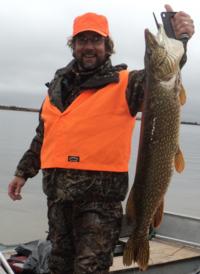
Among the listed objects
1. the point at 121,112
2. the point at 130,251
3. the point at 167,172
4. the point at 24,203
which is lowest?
the point at 24,203

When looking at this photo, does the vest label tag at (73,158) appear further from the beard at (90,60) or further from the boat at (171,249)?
the boat at (171,249)

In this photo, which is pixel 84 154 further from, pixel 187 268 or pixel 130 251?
pixel 187 268

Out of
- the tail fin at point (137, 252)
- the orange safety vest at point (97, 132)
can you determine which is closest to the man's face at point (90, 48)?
the orange safety vest at point (97, 132)

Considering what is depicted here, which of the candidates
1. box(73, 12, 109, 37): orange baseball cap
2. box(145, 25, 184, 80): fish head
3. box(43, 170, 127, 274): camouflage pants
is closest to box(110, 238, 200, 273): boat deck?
box(43, 170, 127, 274): camouflage pants

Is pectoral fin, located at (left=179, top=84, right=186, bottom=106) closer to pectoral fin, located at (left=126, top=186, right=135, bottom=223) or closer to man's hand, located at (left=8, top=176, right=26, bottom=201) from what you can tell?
pectoral fin, located at (left=126, top=186, right=135, bottom=223)

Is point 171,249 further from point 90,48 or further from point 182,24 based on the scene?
point 182,24

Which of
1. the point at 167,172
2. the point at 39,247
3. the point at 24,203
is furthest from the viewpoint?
the point at 24,203

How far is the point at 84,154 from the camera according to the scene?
14.9ft

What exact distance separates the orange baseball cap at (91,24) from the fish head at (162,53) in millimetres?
910

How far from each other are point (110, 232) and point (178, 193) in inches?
830

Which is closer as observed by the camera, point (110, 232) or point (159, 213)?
point (159, 213)

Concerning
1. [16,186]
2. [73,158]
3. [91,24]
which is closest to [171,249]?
[16,186]

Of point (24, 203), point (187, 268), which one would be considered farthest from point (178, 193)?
point (187, 268)

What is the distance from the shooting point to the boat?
6.56 meters
